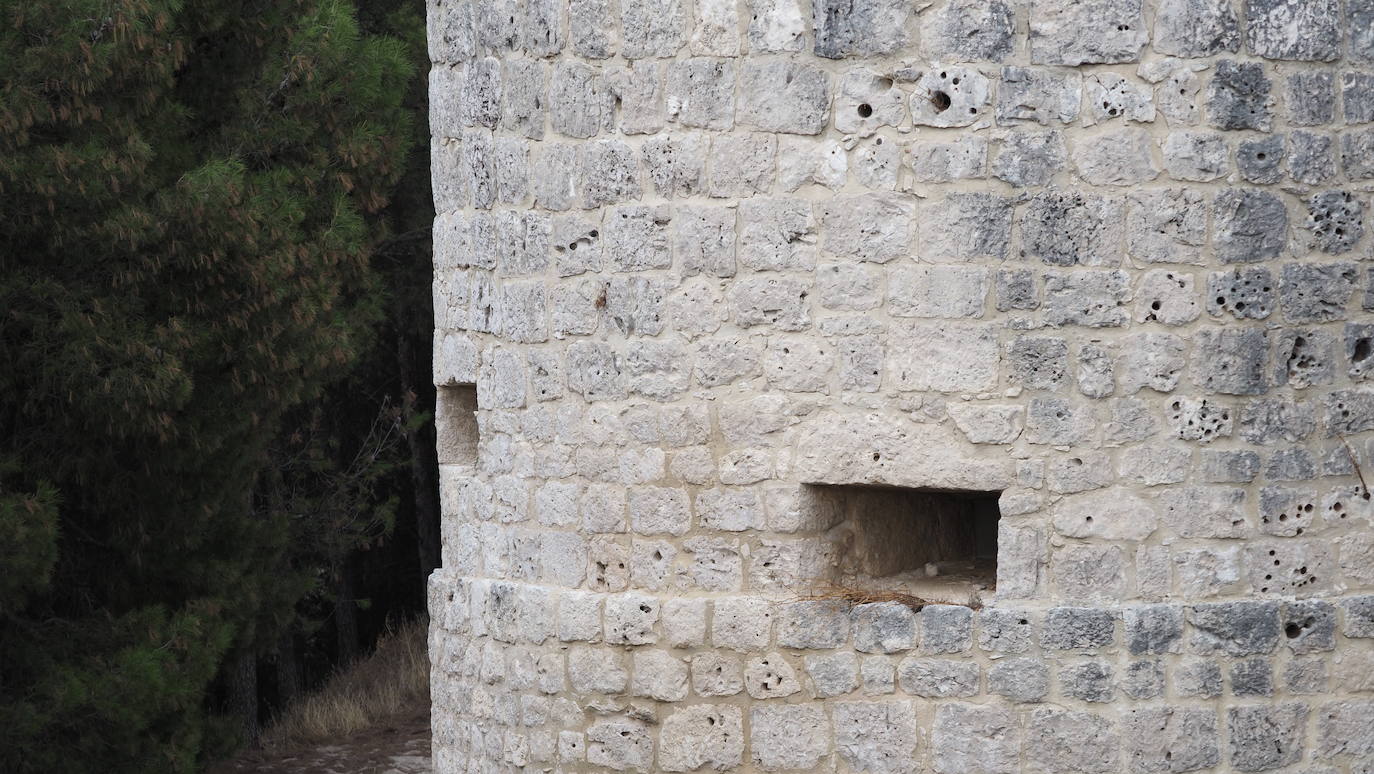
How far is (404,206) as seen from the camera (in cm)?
1438

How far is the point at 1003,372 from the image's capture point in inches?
185

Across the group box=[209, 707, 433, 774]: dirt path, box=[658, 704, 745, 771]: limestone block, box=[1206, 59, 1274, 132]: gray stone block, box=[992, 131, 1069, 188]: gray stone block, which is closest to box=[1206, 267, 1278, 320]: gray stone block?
box=[1206, 59, 1274, 132]: gray stone block

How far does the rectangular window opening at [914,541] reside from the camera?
4.98 metres

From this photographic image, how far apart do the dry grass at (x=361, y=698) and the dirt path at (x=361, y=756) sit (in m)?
0.17

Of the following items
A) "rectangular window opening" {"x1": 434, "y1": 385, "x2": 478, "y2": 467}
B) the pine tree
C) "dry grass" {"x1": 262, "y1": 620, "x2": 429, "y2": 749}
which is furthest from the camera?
"dry grass" {"x1": 262, "y1": 620, "x2": 429, "y2": 749}

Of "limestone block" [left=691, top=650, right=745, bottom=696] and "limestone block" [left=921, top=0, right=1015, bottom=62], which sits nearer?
"limestone block" [left=921, top=0, right=1015, bottom=62]

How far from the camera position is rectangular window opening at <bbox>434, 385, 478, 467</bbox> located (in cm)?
578

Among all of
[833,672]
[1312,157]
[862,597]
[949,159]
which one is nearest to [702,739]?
[833,672]

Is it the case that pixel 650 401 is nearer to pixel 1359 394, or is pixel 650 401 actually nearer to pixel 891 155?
pixel 891 155

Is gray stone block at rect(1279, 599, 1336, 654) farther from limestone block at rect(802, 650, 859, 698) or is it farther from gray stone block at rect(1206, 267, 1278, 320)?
limestone block at rect(802, 650, 859, 698)

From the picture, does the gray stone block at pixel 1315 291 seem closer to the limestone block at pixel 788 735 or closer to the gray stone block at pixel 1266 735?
the gray stone block at pixel 1266 735

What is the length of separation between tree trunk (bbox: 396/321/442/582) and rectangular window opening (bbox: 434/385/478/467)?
A: 8.85m

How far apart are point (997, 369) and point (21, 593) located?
5704mm

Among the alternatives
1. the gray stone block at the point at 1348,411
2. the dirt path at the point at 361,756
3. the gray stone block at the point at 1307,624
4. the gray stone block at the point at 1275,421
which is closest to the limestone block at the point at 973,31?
the gray stone block at the point at 1275,421
